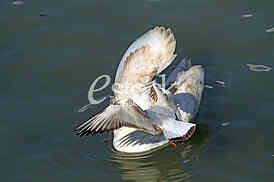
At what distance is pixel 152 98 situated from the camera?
7.61 meters

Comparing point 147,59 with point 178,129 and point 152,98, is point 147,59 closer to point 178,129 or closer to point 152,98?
point 152,98

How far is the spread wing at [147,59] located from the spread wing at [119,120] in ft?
2.89

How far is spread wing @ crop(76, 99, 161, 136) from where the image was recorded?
21.5ft

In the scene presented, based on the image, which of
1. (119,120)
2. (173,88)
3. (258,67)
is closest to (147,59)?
(173,88)

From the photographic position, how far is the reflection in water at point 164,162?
22.7 feet

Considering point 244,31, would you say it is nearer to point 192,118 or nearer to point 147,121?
point 192,118

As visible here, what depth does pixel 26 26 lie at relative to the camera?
10.2 meters

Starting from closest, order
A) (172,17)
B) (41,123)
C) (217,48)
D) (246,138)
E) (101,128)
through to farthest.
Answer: (101,128)
(246,138)
(41,123)
(217,48)
(172,17)

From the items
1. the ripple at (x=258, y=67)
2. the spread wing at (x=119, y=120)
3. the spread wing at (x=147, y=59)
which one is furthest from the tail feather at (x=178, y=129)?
the ripple at (x=258, y=67)

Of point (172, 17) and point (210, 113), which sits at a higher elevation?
point (172, 17)

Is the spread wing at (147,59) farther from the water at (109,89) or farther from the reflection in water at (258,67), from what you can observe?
the reflection in water at (258,67)

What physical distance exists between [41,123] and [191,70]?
7.42ft

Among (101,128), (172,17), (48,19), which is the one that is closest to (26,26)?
(48,19)

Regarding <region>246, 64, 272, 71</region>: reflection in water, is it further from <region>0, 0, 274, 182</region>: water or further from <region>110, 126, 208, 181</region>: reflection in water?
<region>110, 126, 208, 181</region>: reflection in water
